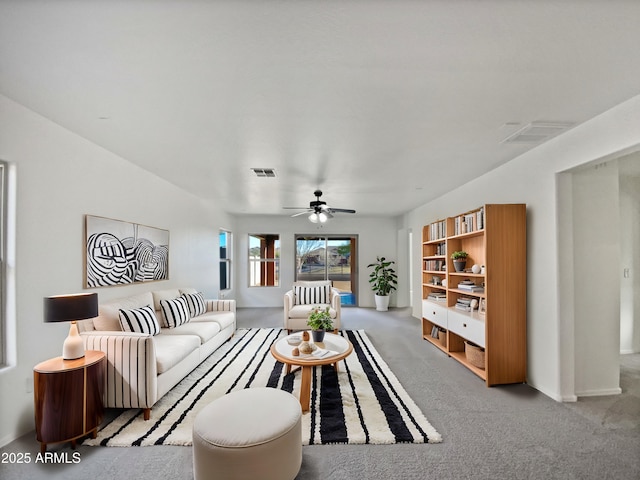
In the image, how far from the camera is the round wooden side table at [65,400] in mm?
Result: 2021

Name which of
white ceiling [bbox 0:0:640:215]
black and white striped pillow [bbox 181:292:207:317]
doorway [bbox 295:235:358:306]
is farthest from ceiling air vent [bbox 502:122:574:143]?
doorway [bbox 295:235:358:306]

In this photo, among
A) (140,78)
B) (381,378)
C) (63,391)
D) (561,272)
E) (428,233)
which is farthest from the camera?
(428,233)

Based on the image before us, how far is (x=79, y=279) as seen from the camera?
2801 millimetres

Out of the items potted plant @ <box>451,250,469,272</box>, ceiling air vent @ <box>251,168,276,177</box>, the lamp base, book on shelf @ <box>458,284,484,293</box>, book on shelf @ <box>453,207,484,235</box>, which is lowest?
the lamp base

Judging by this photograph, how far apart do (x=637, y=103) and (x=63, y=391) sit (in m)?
4.53

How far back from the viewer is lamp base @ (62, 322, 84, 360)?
88.7 inches

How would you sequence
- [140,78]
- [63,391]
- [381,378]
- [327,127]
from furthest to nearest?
[381,378] → [327,127] → [63,391] → [140,78]

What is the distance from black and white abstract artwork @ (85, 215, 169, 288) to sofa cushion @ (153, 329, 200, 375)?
84cm

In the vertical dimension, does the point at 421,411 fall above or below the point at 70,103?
below

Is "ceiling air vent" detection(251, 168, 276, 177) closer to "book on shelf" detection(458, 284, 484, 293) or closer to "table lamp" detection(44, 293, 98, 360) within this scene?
"table lamp" detection(44, 293, 98, 360)

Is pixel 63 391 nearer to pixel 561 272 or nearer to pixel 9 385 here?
pixel 9 385

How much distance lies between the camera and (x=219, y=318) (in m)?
4.39

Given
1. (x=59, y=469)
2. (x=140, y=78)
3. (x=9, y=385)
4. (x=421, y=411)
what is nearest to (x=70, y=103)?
(x=140, y=78)

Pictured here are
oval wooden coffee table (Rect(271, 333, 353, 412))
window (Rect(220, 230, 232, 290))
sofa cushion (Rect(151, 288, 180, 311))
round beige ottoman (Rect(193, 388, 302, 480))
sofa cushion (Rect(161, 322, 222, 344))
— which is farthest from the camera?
window (Rect(220, 230, 232, 290))
